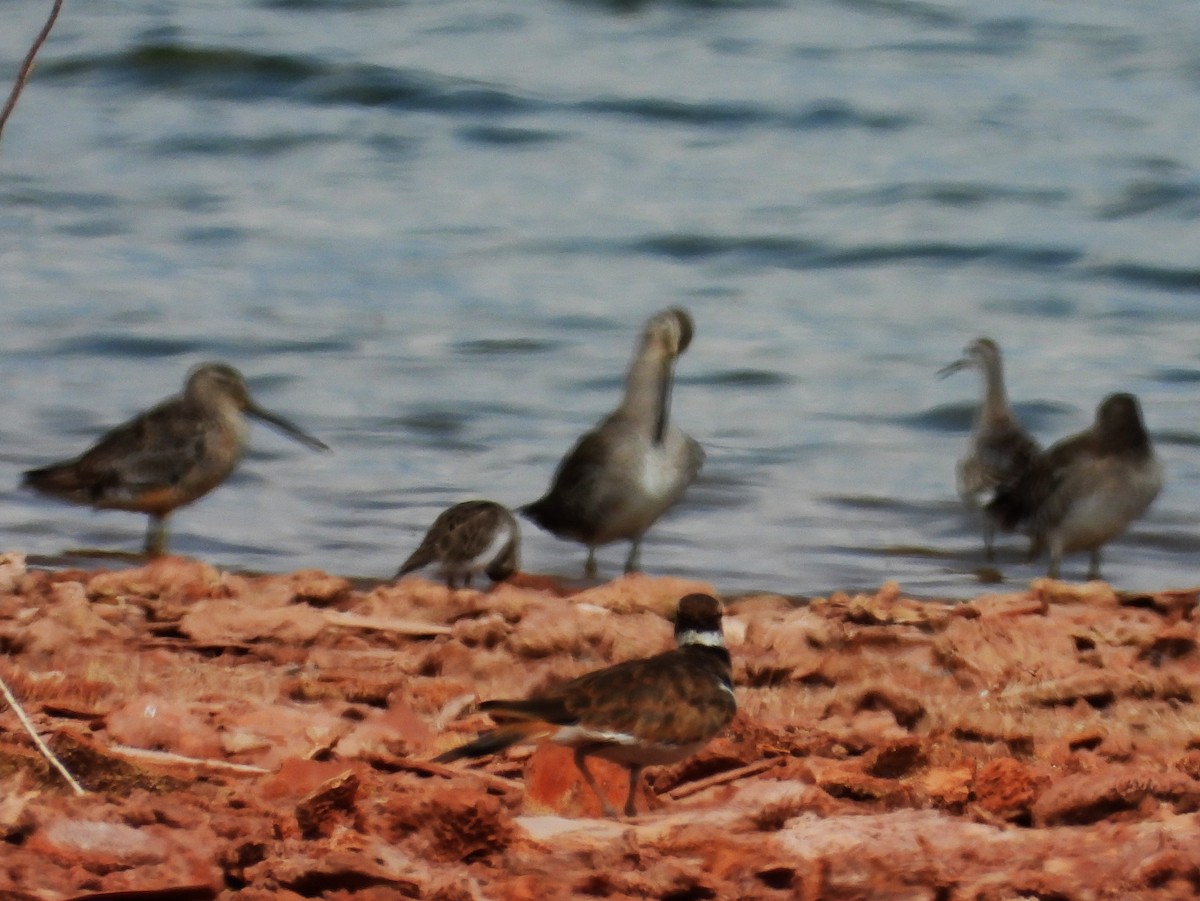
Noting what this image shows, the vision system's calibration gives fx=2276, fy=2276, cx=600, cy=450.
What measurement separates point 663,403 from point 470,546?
6.60 ft

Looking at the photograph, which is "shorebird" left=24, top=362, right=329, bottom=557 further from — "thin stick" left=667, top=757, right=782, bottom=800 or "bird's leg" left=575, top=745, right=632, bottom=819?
"bird's leg" left=575, top=745, right=632, bottom=819

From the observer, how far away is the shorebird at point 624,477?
400 inches

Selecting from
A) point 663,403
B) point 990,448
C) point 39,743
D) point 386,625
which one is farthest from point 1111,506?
point 39,743

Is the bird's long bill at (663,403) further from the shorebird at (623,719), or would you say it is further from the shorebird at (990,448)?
the shorebird at (623,719)

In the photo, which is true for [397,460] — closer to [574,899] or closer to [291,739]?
[291,739]

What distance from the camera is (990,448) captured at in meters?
12.1

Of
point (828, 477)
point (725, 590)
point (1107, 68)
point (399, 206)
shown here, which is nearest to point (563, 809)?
point (725, 590)

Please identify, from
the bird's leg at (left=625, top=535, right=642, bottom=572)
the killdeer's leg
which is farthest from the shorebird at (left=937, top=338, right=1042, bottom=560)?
the killdeer's leg

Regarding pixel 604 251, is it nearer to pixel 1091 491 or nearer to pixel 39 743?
pixel 1091 491

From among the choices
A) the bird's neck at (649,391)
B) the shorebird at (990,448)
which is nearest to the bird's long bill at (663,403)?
the bird's neck at (649,391)

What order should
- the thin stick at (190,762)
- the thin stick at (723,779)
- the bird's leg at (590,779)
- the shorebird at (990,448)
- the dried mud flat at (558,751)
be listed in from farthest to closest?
the shorebird at (990,448) → the thin stick at (723,779) → the thin stick at (190,762) → the bird's leg at (590,779) → the dried mud flat at (558,751)

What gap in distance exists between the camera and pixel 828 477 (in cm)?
1197

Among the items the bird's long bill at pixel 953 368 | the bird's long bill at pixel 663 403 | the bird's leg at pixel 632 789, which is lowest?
the bird's long bill at pixel 953 368

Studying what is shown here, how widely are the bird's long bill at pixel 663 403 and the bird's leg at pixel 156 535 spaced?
235 centimetres
